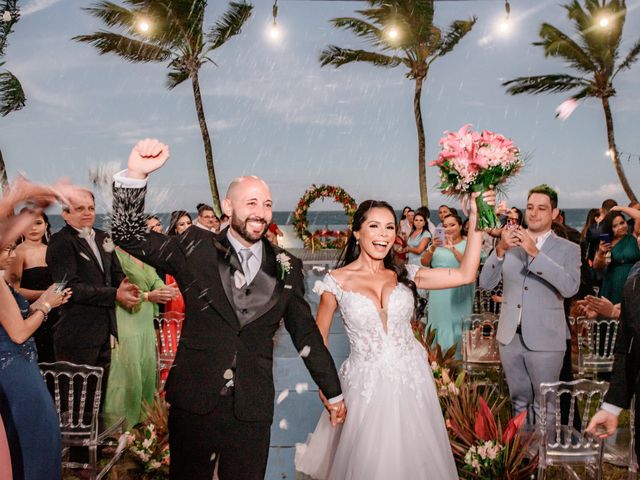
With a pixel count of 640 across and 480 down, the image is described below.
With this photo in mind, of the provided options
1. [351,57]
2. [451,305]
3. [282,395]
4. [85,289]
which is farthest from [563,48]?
[85,289]

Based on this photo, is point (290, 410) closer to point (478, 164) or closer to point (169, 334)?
point (169, 334)

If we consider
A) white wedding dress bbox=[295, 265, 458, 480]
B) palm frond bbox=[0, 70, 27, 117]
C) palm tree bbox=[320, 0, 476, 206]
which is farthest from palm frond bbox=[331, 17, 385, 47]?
white wedding dress bbox=[295, 265, 458, 480]

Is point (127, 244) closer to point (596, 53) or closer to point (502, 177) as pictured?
point (502, 177)

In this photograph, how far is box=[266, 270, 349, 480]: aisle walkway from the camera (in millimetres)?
4760

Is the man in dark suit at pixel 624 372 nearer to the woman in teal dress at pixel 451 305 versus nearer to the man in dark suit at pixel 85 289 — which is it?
the man in dark suit at pixel 85 289

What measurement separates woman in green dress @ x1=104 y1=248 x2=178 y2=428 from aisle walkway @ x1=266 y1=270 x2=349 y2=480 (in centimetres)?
124

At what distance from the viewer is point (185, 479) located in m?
2.92

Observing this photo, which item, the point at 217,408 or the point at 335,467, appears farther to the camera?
the point at 335,467

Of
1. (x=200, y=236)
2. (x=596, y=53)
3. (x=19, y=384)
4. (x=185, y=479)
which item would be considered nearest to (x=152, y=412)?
(x=19, y=384)

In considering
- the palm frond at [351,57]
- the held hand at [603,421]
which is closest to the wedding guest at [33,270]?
the held hand at [603,421]

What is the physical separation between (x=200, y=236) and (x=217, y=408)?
2.79ft

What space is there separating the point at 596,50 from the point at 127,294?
68.8 ft

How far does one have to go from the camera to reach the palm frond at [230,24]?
762 inches

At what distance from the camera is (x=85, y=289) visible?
14.6 feet
